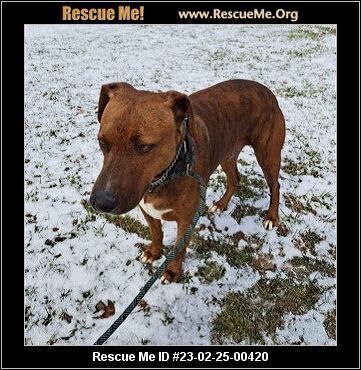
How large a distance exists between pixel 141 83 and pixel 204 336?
6.56m

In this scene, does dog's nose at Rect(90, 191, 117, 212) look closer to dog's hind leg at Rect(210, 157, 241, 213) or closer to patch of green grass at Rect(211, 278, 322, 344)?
patch of green grass at Rect(211, 278, 322, 344)

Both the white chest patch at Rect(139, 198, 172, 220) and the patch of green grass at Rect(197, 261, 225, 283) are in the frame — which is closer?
the white chest patch at Rect(139, 198, 172, 220)

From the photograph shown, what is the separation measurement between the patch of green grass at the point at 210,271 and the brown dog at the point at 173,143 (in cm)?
30

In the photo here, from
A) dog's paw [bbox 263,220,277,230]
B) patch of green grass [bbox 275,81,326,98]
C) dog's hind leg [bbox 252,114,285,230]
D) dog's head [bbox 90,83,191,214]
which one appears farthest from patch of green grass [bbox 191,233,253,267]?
patch of green grass [bbox 275,81,326,98]

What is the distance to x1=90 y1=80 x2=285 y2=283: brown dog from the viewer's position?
2203mm

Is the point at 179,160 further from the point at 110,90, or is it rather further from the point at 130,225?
the point at 130,225

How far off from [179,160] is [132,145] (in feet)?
1.79

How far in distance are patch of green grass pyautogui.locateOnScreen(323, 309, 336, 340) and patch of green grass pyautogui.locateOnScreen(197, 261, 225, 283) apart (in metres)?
1.09

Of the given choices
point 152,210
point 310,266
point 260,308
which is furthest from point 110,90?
point 310,266

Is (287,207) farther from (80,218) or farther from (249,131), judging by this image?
(80,218)

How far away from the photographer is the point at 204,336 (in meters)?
3.21

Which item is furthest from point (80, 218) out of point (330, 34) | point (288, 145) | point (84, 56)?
point (330, 34)
